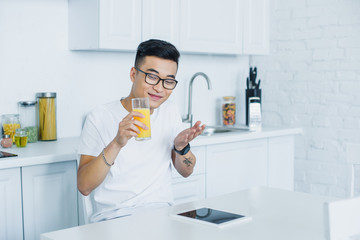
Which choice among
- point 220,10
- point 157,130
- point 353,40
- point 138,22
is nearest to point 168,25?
point 138,22

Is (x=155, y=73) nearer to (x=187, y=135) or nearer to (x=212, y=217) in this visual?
(x=187, y=135)

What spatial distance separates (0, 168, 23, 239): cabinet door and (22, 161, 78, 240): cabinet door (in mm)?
29

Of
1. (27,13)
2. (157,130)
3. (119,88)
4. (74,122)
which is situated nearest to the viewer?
(157,130)

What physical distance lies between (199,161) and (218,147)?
0.18 m

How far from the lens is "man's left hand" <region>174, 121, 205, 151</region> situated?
182 cm

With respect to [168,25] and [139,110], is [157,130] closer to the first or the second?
[139,110]

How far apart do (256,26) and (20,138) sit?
1.88 metres

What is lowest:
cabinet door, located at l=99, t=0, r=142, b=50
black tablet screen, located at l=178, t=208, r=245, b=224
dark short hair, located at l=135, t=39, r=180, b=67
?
black tablet screen, located at l=178, t=208, r=245, b=224

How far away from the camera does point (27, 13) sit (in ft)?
9.00

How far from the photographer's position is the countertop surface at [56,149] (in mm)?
2199

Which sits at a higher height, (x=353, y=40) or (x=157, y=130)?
(x=353, y=40)

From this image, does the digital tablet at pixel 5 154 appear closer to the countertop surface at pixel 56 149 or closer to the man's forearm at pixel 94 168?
the countertop surface at pixel 56 149

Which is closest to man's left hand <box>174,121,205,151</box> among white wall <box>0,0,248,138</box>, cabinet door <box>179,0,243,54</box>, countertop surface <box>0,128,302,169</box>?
countertop surface <box>0,128,302,169</box>

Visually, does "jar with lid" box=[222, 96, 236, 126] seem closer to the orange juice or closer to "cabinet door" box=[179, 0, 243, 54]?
"cabinet door" box=[179, 0, 243, 54]
